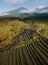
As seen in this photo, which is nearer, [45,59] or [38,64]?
[38,64]

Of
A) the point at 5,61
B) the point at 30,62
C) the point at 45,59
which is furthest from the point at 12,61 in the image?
the point at 45,59

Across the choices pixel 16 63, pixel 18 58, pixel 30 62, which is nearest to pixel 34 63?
pixel 30 62

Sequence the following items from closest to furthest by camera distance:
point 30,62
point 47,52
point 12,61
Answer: point 30,62 → point 12,61 → point 47,52

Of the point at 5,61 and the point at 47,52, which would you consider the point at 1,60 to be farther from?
the point at 47,52

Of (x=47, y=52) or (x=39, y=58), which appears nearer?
(x=39, y=58)

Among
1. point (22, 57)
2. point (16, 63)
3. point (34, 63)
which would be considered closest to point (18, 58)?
point (22, 57)

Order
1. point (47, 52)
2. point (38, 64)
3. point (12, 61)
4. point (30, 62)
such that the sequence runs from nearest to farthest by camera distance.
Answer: point (38, 64)
point (30, 62)
point (12, 61)
point (47, 52)

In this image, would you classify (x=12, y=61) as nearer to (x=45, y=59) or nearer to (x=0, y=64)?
(x=0, y=64)

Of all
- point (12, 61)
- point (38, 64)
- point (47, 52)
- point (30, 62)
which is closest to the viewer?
point (38, 64)
